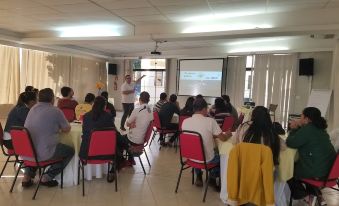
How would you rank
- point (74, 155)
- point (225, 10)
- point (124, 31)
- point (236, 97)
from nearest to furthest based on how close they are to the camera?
point (74, 155) < point (225, 10) < point (124, 31) < point (236, 97)

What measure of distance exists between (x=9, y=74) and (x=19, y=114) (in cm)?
576

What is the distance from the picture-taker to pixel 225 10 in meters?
4.85

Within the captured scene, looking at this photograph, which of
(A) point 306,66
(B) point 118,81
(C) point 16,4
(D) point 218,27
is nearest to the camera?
(C) point 16,4

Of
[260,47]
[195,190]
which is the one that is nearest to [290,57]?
[260,47]

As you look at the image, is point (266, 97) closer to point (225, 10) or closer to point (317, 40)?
point (317, 40)

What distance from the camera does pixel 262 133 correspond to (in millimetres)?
2529

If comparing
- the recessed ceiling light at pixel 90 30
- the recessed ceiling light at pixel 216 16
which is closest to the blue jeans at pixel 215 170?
the recessed ceiling light at pixel 216 16

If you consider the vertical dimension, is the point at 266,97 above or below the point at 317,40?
below

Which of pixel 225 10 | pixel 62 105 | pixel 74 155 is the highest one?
pixel 225 10

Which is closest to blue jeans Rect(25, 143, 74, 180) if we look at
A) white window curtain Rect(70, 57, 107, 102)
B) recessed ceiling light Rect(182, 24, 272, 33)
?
recessed ceiling light Rect(182, 24, 272, 33)

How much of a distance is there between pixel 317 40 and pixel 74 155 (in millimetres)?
6914

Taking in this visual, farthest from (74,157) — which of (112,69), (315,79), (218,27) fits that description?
(112,69)

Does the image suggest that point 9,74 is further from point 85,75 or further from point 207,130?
point 207,130

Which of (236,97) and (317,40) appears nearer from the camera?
(317,40)
